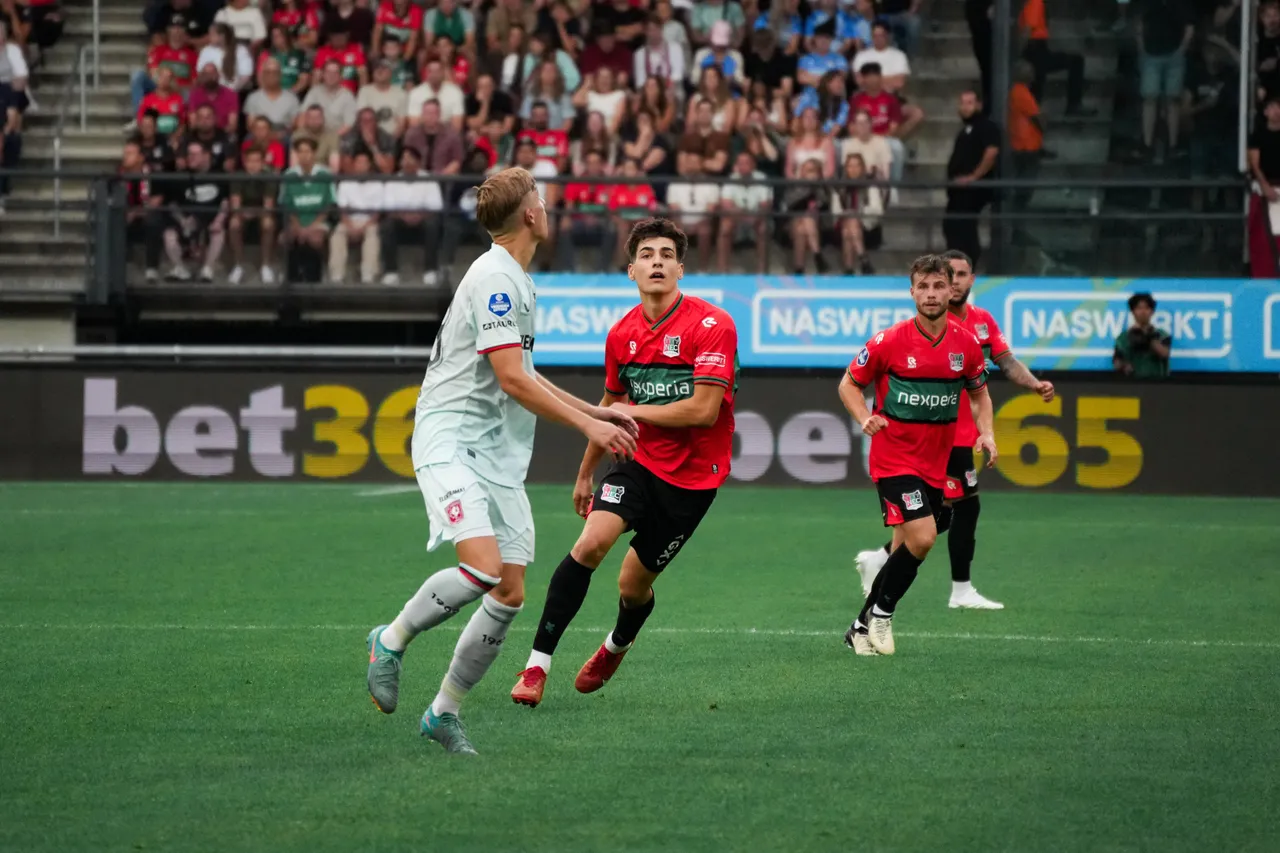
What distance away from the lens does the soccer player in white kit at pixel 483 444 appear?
6336mm

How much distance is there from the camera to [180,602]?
10.6 metres

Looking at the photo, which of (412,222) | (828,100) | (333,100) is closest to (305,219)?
(412,222)

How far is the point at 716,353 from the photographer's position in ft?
25.2

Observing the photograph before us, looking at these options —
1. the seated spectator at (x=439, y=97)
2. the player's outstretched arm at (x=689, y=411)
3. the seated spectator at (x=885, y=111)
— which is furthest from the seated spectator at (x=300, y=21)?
the player's outstretched arm at (x=689, y=411)

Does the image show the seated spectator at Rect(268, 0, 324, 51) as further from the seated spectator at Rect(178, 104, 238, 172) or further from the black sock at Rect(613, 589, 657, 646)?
the black sock at Rect(613, 589, 657, 646)

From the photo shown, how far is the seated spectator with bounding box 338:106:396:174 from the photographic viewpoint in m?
19.8

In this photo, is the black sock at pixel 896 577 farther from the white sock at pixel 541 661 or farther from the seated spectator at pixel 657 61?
the seated spectator at pixel 657 61

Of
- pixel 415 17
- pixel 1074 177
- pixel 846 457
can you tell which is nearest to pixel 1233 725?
pixel 846 457

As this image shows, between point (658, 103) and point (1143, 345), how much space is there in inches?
235

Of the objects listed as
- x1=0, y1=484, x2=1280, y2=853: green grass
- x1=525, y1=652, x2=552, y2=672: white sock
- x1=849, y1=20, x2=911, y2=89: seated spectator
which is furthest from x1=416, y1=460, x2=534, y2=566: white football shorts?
x1=849, y1=20, x2=911, y2=89: seated spectator

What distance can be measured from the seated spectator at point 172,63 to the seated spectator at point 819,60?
723 cm

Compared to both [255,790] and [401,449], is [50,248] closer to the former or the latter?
[401,449]

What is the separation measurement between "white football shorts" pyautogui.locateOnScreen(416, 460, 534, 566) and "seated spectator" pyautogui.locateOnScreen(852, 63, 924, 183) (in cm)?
1416

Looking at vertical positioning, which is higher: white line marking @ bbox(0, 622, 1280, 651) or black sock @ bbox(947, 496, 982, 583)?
black sock @ bbox(947, 496, 982, 583)
